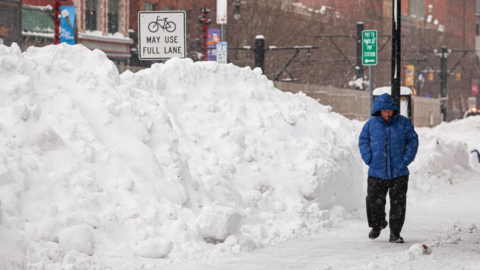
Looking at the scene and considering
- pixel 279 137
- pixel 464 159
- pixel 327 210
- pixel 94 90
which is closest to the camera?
pixel 94 90

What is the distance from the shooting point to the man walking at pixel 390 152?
32.6 feet

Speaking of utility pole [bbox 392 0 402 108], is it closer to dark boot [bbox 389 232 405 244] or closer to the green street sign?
the green street sign

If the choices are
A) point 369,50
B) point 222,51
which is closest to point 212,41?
point 222,51

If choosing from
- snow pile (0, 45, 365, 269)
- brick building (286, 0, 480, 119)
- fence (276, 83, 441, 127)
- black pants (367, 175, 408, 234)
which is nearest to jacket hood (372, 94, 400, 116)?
black pants (367, 175, 408, 234)

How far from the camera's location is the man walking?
32.6 feet

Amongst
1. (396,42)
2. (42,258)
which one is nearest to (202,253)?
(42,258)

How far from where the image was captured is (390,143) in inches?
392

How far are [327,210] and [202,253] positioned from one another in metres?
3.66

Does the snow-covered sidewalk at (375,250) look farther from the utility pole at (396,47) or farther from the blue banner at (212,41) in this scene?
the blue banner at (212,41)

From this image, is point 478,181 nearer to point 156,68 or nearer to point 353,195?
point 353,195

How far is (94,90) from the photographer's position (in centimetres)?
1084

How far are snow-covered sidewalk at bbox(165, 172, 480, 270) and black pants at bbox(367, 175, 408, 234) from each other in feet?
0.75

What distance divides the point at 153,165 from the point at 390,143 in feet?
8.37

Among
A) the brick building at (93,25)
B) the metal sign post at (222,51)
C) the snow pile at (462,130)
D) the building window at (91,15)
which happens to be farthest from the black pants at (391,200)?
the building window at (91,15)
